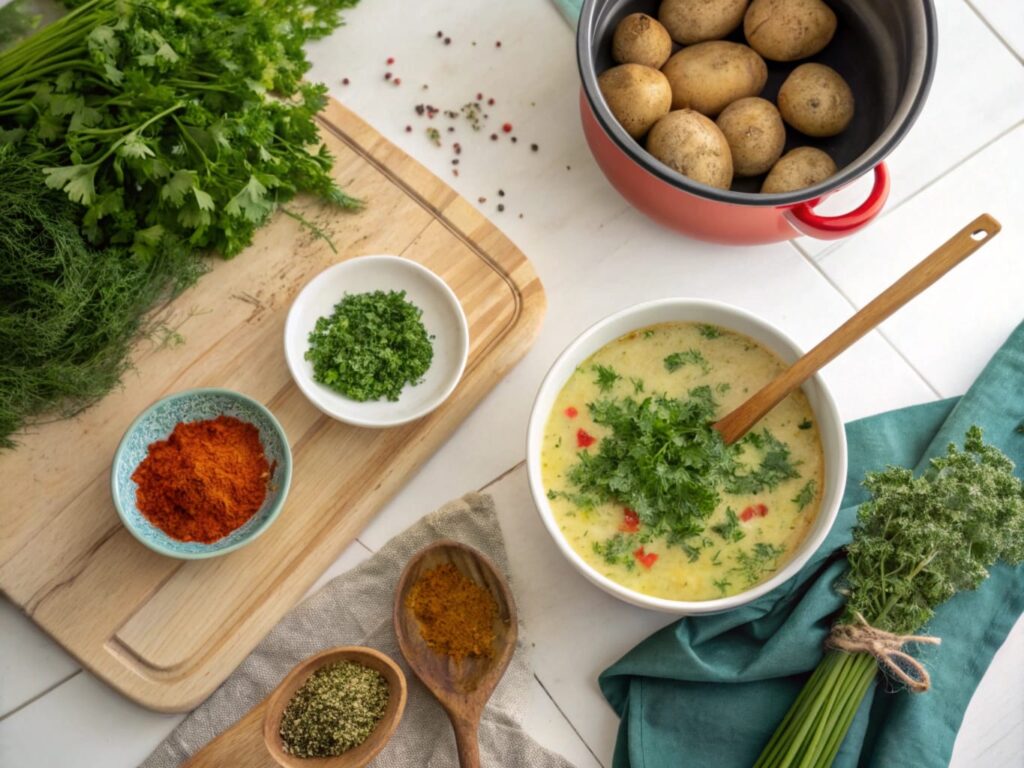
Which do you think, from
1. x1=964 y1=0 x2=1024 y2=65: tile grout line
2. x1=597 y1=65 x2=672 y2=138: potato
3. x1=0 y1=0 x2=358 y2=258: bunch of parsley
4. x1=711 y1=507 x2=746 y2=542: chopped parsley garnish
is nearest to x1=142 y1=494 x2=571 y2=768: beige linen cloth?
x1=711 y1=507 x2=746 y2=542: chopped parsley garnish

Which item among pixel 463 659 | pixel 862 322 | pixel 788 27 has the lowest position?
pixel 463 659

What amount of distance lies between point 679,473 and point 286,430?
2.77 feet

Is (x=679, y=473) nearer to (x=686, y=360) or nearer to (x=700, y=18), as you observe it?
(x=686, y=360)

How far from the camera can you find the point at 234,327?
2092mm

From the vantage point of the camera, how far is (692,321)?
1.98 m

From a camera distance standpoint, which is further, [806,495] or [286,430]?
[286,430]

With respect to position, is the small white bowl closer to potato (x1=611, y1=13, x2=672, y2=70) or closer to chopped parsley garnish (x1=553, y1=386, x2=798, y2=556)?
→ chopped parsley garnish (x1=553, y1=386, x2=798, y2=556)

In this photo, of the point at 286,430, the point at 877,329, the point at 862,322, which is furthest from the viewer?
the point at 877,329

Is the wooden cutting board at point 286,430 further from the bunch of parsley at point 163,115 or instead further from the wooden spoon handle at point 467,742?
the wooden spoon handle at point 467,742

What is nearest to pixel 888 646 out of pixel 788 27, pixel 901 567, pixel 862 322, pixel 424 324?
pixel 901 567

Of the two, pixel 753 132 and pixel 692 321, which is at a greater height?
pixel 753 132

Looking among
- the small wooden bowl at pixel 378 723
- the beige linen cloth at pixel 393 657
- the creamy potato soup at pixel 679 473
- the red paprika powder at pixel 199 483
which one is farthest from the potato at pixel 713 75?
the small wooden bowl at pixel 378 723

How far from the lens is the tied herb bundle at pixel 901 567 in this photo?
1.78m

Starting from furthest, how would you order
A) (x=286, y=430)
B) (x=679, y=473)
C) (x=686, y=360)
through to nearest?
(x=286, y=430) < (x=686, y=360) < (x=679, y=473)
